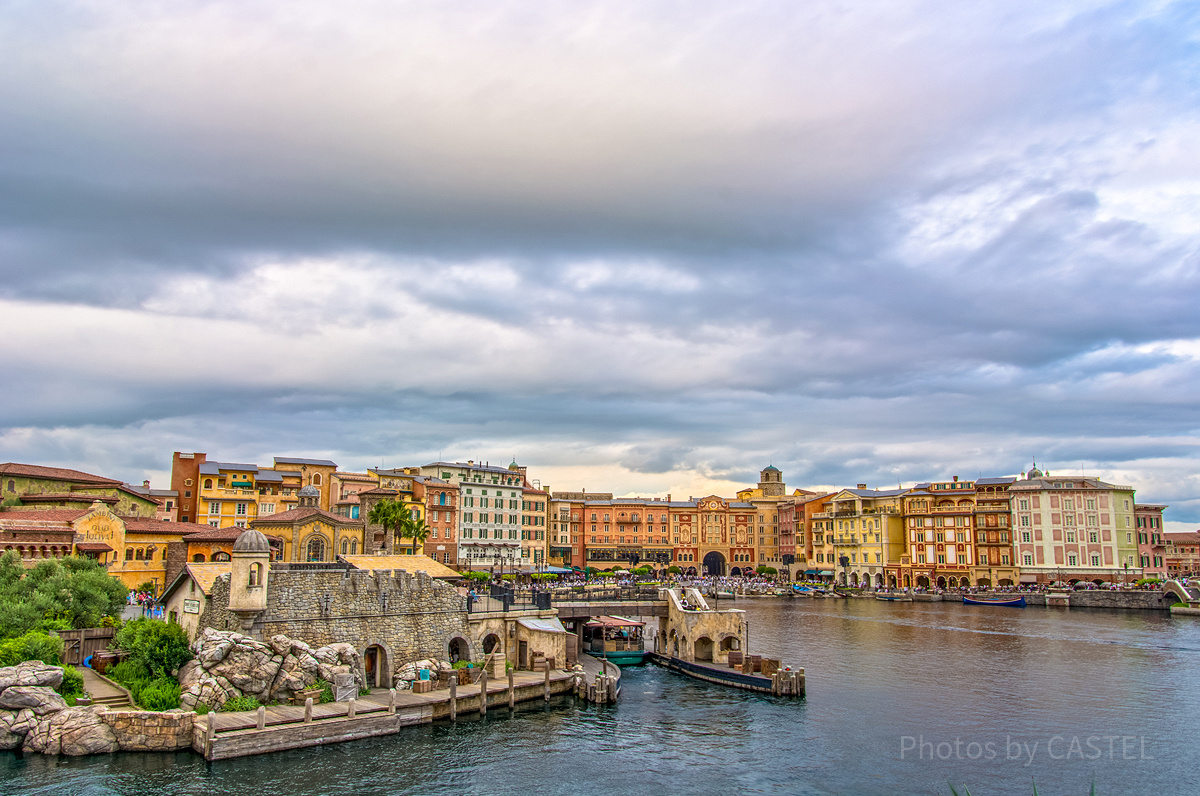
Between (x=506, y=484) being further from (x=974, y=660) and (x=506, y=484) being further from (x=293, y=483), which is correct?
(x=974, y=660)

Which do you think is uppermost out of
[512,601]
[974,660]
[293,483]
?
[293,483]

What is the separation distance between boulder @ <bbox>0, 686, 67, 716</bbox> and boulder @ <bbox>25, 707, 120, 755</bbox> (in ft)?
1.63

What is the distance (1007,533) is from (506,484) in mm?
84572

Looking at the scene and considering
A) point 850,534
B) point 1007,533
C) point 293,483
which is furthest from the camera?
point 850,534

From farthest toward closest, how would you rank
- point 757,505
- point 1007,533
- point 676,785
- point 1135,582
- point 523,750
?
point 757,505 < point 1007,533 < point 1135,582 < point 523,750 < point 676,785

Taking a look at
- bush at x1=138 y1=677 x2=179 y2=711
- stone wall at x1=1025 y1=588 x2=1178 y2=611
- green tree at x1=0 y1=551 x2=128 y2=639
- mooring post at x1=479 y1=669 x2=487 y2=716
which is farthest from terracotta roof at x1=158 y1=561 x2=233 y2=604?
stone wall at x1=1025 y1=588 x2=1178 y2=611

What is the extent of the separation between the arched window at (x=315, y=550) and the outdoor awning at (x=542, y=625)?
38.8 m

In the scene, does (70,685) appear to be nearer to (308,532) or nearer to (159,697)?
(159,697)

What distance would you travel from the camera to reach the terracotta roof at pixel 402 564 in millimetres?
54828

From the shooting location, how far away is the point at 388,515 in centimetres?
9494

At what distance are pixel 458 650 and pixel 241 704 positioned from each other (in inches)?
535

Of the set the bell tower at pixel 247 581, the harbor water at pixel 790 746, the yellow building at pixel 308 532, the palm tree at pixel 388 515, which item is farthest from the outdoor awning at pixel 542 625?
the palm tree at pixel 388 515

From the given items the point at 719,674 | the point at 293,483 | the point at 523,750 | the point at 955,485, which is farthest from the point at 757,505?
the point at 523,750

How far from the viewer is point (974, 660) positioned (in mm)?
68500
